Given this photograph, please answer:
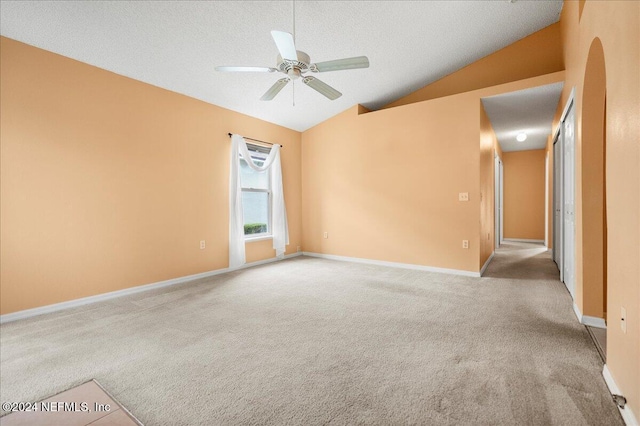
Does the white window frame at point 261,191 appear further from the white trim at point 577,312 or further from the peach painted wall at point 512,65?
the white trim at point 577,312

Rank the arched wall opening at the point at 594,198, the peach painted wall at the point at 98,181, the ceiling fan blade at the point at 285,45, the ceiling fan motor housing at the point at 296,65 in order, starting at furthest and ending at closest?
the peach painted wall at the point at 98,181
the arched wall opening at the point at 594,198
the ceiling fan motor housing at the point at 296,65
the ceiling fan blade at the point at 285,45

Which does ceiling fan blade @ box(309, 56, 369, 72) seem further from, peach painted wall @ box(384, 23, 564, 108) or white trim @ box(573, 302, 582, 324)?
peach painted wall @ box(384, 23, 564, 108)

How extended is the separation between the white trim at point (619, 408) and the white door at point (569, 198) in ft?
5.55

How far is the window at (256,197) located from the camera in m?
5.39

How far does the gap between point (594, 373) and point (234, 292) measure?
132 inches

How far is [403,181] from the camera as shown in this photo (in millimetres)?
5004

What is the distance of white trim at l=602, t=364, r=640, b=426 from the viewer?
1.36 metres

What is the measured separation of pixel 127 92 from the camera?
3688mm

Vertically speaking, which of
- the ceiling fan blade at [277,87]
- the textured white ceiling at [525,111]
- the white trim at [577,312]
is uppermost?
the textured white ceiling at [525,111]

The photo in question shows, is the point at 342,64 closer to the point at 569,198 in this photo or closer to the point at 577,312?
the point at 569,198

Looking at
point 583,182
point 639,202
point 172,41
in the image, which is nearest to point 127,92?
point 172,41

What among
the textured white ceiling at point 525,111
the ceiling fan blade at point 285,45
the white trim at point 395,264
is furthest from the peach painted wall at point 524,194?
the ceiling fan blade at point 285,45

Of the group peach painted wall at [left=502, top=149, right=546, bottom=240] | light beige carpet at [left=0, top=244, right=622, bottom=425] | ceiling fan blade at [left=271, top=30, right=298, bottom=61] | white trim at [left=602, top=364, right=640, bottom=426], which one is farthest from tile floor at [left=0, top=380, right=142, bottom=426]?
peach painted wall at [left=502, top=149, right=546, bottom=240]

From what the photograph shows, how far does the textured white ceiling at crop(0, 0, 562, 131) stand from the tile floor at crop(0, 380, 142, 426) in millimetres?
3056
